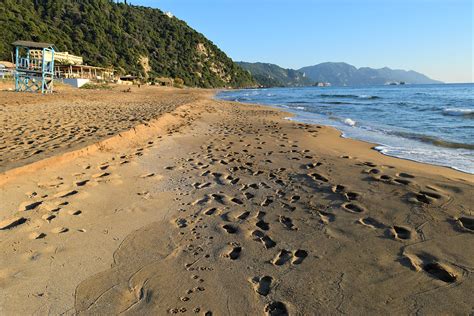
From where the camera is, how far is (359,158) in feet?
21.5

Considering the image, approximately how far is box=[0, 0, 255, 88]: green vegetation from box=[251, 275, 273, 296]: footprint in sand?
5535cm

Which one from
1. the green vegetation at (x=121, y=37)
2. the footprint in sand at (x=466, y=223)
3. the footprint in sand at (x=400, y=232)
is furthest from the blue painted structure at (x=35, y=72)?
the green vegetation at (x=121, y=37)

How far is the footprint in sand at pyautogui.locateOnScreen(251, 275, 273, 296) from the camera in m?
2.41

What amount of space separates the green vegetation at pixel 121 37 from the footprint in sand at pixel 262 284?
55.4 metres

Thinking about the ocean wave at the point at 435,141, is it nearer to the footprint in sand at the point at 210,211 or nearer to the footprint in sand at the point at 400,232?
the footprint in sand at the point at 400,232

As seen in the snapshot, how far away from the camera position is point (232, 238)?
10.5 feet

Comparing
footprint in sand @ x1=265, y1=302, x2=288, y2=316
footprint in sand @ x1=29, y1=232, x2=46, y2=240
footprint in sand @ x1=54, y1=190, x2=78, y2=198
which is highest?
footprint in sand @ x1=54, y1=190, x2=78, y2=198

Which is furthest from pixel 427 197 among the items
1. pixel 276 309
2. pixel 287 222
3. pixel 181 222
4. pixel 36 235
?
pixel 36 235

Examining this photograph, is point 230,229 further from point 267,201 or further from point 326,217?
point 326,217

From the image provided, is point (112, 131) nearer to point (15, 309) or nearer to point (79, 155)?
point (79, 155)

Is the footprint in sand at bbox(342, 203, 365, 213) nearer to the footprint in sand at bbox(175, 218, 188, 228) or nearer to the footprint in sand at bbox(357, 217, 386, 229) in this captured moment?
the footprint in sand at bbox(357, 217, 386, 229)

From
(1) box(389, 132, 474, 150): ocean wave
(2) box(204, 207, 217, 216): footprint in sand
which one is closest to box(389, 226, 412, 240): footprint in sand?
(2) box(204, 207, 217, 216): footprint in sand

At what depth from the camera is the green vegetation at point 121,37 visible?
5450cm

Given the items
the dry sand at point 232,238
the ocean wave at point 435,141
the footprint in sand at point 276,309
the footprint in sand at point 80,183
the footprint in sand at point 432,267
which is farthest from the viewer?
the ocean wave at point 435,141
